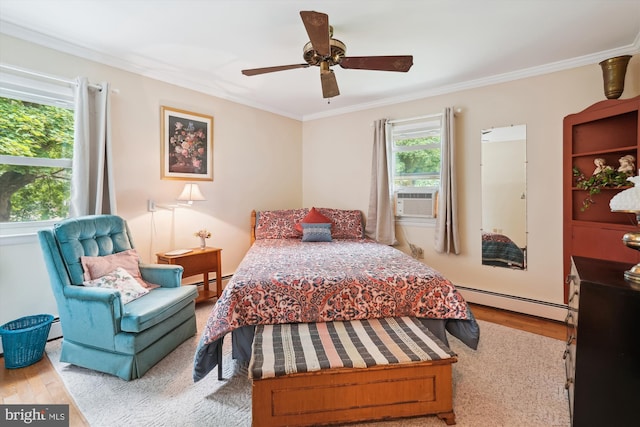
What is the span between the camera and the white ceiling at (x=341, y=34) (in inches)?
82.9

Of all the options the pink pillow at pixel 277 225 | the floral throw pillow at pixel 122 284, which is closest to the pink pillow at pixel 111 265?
the floral throw pillow at pixel 122 284

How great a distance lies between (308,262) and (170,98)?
2534 mm

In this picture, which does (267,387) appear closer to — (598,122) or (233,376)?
(233,376)

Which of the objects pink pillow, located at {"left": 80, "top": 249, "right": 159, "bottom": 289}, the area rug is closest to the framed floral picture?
pink pillow, located at {"left": 80, "top": 249, "right": 159, "bottom": 289}

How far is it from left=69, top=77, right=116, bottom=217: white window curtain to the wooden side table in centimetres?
73

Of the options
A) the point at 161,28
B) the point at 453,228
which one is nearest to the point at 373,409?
the point at 453,228

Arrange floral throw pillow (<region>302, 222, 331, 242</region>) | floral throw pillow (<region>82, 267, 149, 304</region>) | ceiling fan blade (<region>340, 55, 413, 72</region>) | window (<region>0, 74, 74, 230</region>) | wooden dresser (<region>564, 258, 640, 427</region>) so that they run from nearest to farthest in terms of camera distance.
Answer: wooden dresser (<region>564, 258, 640, 427</region>) < ceiling fan blade (<region>340, 55, 413, 72</region>) < floral throw pillow (<region>82, 267, 149, 304</region>) < window (<region>0, 74, 74, 230</region>) < floral throw pillow (<region>302, 222, 331, 242</region>)

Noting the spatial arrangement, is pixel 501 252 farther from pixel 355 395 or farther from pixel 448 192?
pixel 355 395

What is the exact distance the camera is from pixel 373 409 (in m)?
1.59

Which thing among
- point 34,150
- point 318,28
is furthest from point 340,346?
point 34,150

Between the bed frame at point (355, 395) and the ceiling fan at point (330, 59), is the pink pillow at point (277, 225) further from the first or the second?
the bed frame at point (355, 395)
